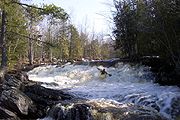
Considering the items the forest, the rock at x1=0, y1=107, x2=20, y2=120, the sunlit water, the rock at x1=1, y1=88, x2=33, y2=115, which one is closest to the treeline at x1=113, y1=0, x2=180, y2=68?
the forest

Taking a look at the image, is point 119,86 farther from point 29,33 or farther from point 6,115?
point 29,33

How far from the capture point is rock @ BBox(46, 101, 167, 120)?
13478 millimetres

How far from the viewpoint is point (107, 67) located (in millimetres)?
27156

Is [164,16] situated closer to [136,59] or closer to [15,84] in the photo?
[136,59]

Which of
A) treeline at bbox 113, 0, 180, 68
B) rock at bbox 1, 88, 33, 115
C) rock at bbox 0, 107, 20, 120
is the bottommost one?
rock at bbox 0, 107, 20, 120

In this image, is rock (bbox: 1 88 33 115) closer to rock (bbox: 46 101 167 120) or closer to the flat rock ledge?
the flat rock ledge

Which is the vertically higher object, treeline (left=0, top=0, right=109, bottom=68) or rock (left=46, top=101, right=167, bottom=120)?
treeline (left=0, top=0, right=109, bottom=68)

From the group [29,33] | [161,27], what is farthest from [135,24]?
[29,33]

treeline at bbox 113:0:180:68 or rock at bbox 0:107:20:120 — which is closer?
rock at bbox 0:107:20:120

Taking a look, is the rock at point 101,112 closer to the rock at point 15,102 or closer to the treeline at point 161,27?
the rock at point 15,102

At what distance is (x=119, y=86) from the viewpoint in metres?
20.6

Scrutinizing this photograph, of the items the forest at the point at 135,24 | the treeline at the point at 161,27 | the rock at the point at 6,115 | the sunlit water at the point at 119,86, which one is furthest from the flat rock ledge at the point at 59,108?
the treeline at the point at 161,27

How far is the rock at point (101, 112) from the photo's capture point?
13.5 meters

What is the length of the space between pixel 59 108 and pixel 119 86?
6.53m
